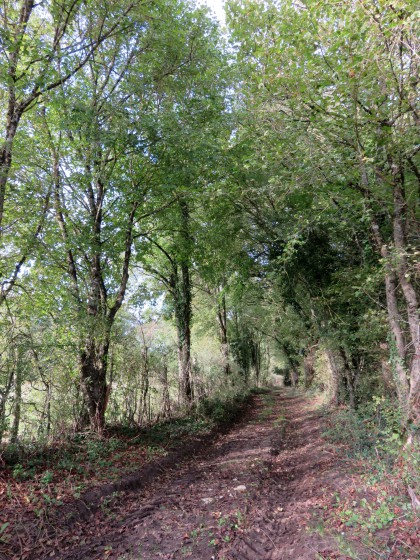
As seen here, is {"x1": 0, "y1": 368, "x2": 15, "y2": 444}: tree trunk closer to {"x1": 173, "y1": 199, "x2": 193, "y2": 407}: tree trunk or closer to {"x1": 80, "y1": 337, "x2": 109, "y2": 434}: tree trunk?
{"x1": 80, "y1": 337, "x2": 109, "y2": 434}: tree trunk

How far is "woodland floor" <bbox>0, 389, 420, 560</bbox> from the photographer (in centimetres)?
378

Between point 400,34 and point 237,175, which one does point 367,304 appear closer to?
point 237,175

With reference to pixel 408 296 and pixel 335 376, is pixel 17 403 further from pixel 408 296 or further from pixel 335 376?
pixel 335 376

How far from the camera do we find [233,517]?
4.73 meters

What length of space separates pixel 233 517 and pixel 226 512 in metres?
0.23

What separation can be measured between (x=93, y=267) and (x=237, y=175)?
528 centimetres

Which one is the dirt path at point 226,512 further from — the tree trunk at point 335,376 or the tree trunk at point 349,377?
the tree trunk at point 335,376

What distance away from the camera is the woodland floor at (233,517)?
3.78 m

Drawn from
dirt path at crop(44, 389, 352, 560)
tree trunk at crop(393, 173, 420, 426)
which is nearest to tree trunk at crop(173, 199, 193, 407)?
dirt path at crop(44, 389, 352, 560)

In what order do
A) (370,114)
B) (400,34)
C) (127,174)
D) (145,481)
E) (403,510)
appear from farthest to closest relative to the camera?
1. (127,174)
2. (145,481)
3. (370,114)
4. (400,34)
5. (403,510)

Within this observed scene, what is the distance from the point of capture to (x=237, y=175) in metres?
10.4

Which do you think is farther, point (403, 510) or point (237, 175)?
point (237, 175)

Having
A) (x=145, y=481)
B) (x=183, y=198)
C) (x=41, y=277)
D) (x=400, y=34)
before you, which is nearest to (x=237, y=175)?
(x=183, y=198)

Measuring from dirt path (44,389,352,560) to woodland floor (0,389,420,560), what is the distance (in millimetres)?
14
